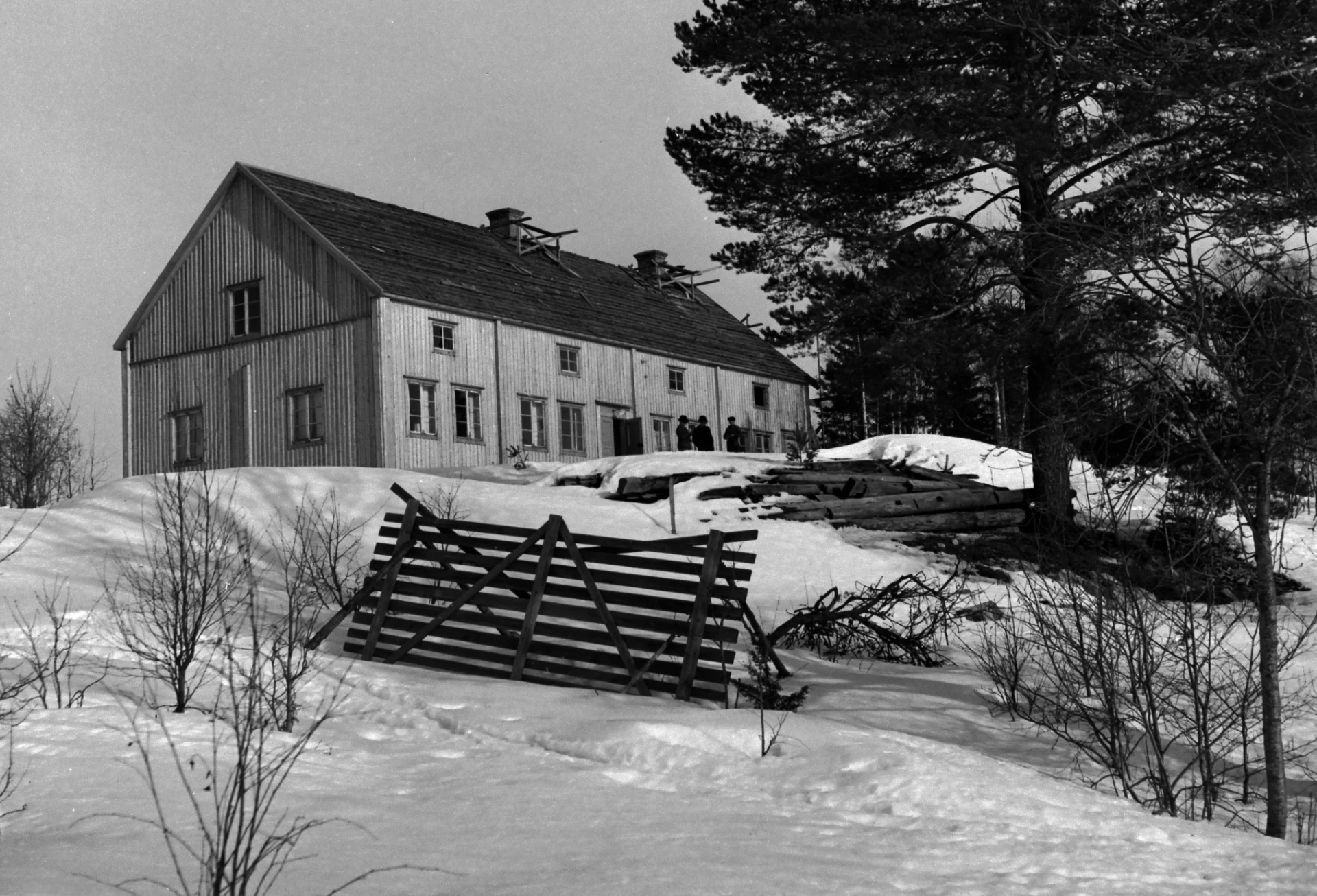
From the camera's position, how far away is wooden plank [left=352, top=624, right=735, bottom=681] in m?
10.2

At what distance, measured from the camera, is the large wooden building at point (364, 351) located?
26.5 metres

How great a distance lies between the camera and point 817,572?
16.5m

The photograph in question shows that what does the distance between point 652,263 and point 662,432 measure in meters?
9.91

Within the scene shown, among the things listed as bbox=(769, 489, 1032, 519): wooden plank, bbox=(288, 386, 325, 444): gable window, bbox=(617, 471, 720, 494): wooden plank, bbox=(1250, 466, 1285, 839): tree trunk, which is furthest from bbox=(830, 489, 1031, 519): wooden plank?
bbox=(288, 386, 325, 444): gable window

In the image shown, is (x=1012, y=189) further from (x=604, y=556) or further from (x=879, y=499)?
(x=604, y=556)

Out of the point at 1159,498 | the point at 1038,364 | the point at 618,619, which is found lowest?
the point at 618,619

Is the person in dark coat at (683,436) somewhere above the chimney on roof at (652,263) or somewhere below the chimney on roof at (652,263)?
below

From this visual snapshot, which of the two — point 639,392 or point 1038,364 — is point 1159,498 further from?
point 639,392

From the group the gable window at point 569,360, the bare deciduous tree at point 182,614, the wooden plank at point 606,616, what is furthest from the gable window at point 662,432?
the bare deciduous tree at point 182,614

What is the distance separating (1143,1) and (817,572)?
30.7 ft

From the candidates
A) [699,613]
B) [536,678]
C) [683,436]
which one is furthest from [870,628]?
[683,436]

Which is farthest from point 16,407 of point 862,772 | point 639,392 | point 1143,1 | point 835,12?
point 862,772

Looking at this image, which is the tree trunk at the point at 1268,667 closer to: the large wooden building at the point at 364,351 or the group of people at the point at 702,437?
the group of people at the point at 702,437

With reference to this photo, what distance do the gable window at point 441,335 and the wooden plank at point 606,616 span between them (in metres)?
17.3
